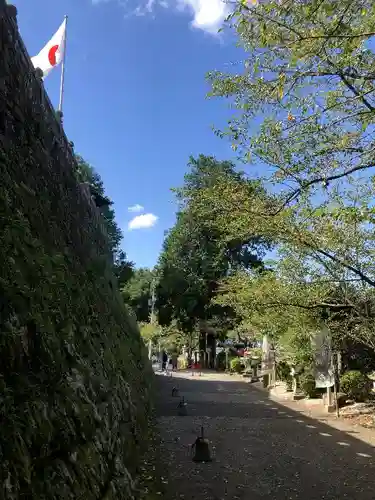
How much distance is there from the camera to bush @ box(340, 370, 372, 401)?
41.3 ft

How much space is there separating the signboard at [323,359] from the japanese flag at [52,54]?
938cm

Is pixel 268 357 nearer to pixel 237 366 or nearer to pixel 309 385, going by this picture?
pixel 309 385

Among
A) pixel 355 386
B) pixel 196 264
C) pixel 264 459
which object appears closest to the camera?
pixel 264 459

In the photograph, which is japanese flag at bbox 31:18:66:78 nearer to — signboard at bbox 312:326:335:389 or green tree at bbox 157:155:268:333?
signboard at bbox 312:326:335:389

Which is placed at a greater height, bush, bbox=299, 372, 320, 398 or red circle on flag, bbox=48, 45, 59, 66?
red circle on flag, bbox=48, 45, 59, 66

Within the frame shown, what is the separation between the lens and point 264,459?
7.26 m

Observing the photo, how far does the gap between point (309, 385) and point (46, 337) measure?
12.9 metres

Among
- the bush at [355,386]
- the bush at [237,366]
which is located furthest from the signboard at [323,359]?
the bush at [237,366]

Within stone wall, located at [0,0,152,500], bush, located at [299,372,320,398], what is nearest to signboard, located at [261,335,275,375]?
bush, located at [299,372,320,398]

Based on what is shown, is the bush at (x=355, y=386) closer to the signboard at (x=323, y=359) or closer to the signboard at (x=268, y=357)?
the signboard at (x=323, y=359)

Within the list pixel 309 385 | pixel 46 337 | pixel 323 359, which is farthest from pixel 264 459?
pixel 309 385

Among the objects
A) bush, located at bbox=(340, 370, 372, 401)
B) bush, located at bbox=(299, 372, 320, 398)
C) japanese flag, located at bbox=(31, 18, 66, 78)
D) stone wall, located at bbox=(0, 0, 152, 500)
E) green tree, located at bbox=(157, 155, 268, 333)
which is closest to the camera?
stone wall, located at bbox=(0, 0, 152, 500)

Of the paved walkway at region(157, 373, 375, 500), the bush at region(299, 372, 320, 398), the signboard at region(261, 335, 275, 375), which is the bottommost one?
the paved walkway at region(157, 373, 375, 500)

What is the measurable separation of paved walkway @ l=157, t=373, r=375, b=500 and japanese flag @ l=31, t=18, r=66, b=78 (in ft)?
27.5
